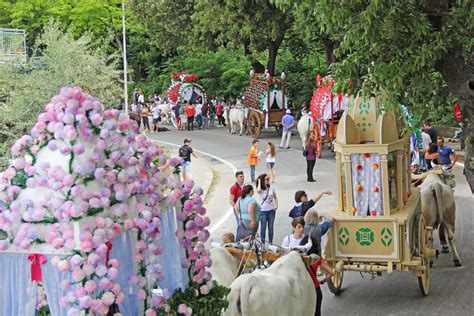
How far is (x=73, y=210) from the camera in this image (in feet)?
23.4

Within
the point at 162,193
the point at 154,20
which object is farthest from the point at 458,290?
the point at 154,20

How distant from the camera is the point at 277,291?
10016 millimetres

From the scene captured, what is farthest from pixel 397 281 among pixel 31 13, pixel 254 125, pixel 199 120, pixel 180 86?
pixel 31 13

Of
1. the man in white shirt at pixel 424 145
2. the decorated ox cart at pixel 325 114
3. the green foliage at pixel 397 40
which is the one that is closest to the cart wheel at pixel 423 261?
the green foliage at pixel 397 40

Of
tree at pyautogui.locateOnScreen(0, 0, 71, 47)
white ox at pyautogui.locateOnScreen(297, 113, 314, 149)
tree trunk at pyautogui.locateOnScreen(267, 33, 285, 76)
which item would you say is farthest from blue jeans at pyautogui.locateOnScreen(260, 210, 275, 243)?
tree at pyautogui.locateOnScreen(0, 0, 71, 47)

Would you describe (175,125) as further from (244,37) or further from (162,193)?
(162,193)

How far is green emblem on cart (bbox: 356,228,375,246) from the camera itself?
43.2 ft

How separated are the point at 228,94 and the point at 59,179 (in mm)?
40373

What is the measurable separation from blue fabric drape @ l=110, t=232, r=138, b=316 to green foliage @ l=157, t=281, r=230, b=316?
1.50 feet

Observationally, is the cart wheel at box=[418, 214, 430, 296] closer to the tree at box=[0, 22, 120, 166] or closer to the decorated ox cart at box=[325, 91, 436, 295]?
the decorated ox cart at box=[325, 91, 436, 295]

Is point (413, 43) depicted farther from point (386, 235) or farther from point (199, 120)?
point (199, 120)

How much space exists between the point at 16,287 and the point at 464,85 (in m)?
6.73

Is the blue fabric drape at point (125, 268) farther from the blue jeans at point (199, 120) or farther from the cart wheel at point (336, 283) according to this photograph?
the blue jeans at point (199, 120)

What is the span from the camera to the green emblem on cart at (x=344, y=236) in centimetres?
1327
